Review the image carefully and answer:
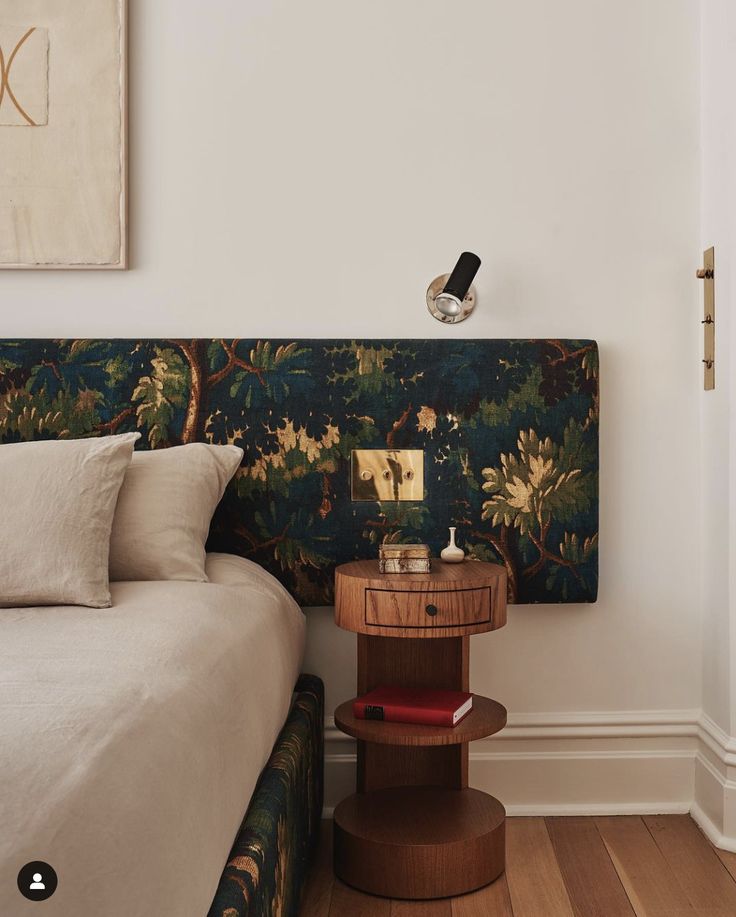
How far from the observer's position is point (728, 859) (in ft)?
7.02

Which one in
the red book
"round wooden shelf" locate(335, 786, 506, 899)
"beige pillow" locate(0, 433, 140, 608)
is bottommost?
"round wooden shelf" locate(335, 786, 506, 899)

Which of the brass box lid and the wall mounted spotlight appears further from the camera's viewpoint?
the wall mounted spotlight

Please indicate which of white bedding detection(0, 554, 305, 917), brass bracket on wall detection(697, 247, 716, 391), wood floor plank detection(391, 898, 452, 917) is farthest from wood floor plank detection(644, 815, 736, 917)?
brass bracket on wall detection(697, 247, 716, 391)

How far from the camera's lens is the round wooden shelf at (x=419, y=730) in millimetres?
1922

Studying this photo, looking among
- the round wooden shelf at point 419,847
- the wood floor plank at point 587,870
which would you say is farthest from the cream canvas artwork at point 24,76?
the wood floor plank at point 587,870

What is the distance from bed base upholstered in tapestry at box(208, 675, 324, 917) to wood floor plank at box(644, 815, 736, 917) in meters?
0.86

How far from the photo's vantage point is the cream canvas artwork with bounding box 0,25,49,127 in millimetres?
2418

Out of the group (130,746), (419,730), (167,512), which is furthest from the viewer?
(167,512)

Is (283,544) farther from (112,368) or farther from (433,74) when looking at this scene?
(433,74)

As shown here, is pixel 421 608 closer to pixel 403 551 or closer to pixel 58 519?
pixel 403 551

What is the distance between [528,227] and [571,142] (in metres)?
0.27

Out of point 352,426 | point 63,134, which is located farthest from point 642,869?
point 63,134

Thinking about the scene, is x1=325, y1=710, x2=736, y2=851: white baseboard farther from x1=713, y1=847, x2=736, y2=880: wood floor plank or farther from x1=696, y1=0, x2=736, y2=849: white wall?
x1=713, y1=847, x2=736, y2=880: wood floor plank

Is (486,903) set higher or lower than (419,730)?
lower
